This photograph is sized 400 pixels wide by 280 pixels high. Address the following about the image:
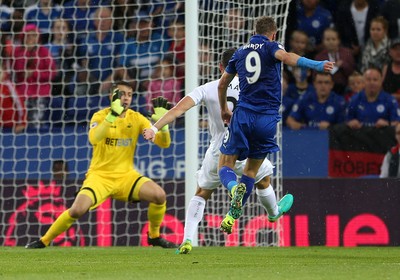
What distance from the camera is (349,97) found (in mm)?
14219

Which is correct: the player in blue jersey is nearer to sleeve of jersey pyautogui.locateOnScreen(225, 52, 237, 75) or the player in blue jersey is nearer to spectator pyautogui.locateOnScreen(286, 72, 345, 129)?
sleeve of jersey pyautogui.locateOnScreen(225, 52, 237, 75)

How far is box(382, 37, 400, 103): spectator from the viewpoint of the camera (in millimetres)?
14070

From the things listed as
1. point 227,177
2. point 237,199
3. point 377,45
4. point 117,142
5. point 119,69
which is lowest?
point 237,199

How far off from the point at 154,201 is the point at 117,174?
537mm

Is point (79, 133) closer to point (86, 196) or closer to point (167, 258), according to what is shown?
point (86, 196)

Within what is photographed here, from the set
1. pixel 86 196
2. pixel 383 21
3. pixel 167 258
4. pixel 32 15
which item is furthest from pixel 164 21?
pixel 167 258

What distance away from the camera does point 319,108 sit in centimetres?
1373

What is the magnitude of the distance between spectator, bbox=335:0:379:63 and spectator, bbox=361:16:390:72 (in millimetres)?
146

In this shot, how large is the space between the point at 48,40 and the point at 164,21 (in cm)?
154

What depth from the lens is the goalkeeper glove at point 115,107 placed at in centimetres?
1023

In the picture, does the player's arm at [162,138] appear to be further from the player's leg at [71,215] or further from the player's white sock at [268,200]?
the player's white sock at [268,200]

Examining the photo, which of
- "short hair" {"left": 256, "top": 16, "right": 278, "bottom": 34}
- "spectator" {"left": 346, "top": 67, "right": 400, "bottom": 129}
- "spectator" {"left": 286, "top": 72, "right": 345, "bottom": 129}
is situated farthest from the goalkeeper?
"spectator" {"left": 346, "top": 67, "right": 400, "bottom": 129}

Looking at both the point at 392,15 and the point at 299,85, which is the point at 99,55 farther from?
the point at 392,15

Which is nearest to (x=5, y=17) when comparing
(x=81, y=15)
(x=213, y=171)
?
(x=81, y=15)
